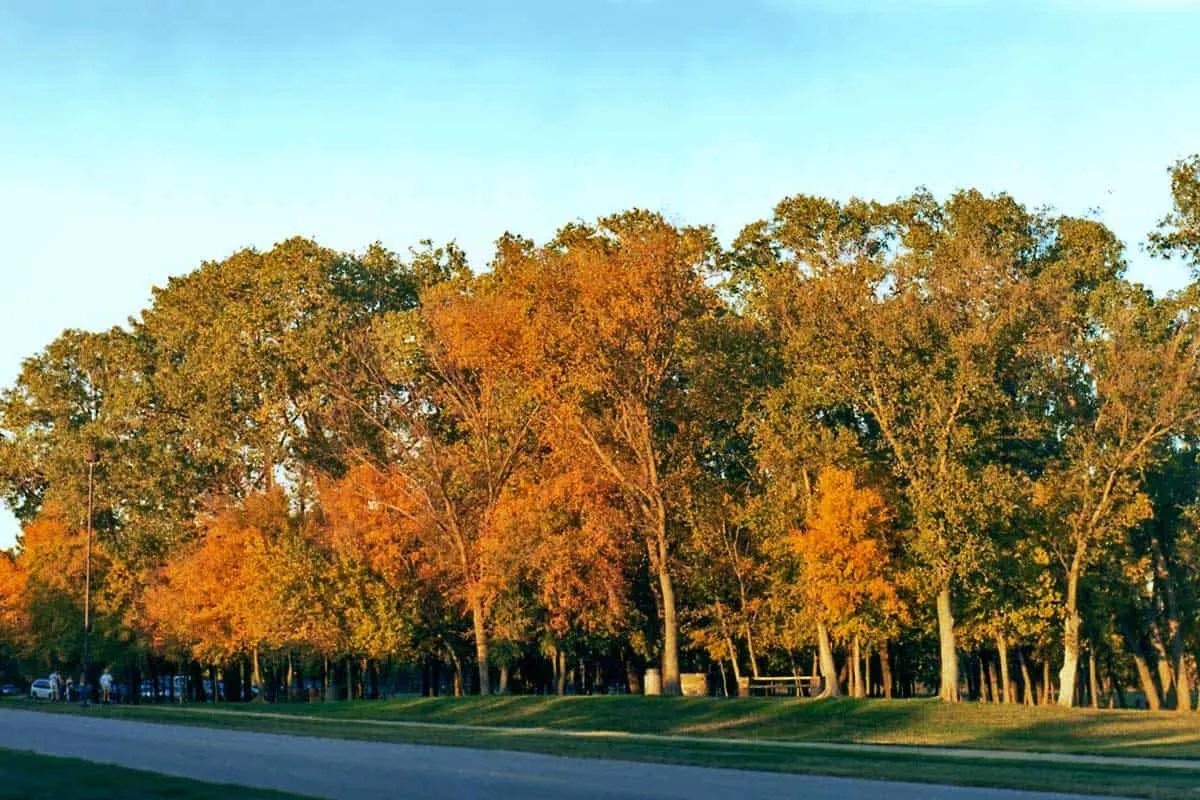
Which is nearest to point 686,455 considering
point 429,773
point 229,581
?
point 229,581

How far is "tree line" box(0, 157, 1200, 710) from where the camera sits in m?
50.1

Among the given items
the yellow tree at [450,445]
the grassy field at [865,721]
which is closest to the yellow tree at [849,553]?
the grassy field at [865,721]

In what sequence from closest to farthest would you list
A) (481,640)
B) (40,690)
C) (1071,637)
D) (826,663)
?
1. (1071,637)
2. (826,663)
3. (481,640)
4. (40,690)

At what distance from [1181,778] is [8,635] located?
278 feet

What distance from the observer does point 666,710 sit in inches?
1781

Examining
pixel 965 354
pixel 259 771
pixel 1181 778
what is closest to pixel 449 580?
pixel 965 354

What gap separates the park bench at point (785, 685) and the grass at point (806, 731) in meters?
11.6

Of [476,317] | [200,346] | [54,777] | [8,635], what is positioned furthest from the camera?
[8,635]

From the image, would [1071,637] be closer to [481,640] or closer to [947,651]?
[947,651]

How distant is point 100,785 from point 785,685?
41.8 metres

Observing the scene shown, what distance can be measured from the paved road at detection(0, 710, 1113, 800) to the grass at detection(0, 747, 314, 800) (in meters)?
1.01

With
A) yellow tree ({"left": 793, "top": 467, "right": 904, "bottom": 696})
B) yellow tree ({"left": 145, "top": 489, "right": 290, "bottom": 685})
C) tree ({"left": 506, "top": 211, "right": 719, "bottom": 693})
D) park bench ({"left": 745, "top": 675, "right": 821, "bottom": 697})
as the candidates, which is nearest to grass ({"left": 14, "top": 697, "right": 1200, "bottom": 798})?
yellow tree ({"left": 793, "top": 467, "right": 904, "bottom": 696})

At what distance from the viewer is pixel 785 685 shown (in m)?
60.8

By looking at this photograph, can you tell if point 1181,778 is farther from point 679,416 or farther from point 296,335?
point 296,335
